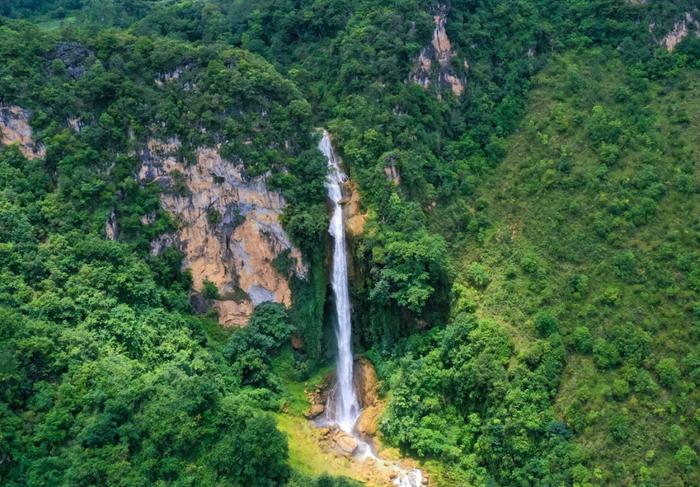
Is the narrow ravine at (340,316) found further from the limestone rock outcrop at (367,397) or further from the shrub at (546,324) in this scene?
the shrub at (546,324)

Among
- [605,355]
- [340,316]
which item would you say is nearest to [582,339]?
[605,355]

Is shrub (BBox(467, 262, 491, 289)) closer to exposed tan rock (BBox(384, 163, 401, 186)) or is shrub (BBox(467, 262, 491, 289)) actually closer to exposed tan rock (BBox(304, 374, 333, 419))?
exposed tan rock (BBox(384, 163, 401, 186))

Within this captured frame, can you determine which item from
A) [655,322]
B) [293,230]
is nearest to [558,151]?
[655,322]


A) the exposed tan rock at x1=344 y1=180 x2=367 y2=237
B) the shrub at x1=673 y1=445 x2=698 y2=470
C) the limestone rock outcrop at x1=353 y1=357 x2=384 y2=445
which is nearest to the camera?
the shrub at x1=673 y1=445 x2=698 y2=470

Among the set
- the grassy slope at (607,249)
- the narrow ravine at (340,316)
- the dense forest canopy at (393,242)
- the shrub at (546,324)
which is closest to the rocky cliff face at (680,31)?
the dense forest canopy at (393,242)

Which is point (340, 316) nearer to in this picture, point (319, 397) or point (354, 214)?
point (319, 397)

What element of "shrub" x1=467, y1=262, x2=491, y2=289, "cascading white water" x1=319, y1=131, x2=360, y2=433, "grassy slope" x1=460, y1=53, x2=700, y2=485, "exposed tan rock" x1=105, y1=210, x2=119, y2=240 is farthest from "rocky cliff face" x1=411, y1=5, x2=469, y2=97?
"exposed tan rock" x1=105, y1=210, x2=119, y2=240
